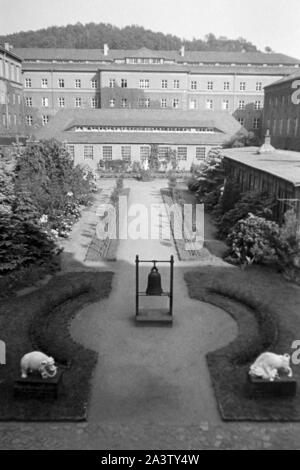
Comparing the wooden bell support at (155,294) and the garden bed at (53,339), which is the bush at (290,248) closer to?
the wooden bell support at (155,294)

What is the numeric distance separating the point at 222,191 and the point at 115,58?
55046 millimetres

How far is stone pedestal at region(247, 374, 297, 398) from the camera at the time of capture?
811 centimetres

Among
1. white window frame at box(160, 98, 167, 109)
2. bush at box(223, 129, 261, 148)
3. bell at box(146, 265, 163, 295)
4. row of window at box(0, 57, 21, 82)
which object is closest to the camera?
bell at box(146, 265, 163, 295)

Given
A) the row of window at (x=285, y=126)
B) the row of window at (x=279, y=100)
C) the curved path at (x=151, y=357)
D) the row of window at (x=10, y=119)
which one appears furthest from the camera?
the row of window at (x=10, y=119)

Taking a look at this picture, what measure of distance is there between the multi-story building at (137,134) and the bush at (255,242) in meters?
28.7

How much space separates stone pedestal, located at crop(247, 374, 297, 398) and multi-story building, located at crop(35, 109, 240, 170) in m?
37.5

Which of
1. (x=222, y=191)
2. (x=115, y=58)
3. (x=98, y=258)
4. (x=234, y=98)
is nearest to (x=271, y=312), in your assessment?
(x=98, y=258)

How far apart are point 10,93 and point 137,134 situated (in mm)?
24680

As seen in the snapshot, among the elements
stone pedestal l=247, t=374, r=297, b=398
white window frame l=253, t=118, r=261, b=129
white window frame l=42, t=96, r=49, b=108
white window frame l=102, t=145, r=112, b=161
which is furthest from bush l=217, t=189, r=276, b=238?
white window frame l=42, t=96, r=49, b=108

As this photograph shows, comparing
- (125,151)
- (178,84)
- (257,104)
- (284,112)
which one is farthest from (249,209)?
(257,104)

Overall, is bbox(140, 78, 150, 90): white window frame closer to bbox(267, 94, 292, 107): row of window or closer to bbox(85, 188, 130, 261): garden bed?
bbox(267, 94, 292, 107): row of window

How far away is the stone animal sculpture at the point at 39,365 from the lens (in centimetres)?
818

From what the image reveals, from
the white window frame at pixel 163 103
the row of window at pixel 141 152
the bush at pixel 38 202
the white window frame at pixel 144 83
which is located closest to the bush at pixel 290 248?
the bush at pixel 38 202

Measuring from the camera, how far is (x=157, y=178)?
41.4 meters
